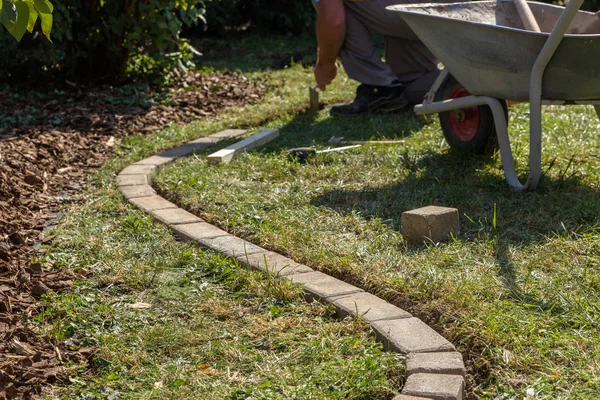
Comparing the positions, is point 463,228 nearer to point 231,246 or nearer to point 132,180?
point 231,246

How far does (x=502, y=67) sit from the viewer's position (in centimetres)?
431

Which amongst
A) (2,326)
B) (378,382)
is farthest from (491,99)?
(2,326)

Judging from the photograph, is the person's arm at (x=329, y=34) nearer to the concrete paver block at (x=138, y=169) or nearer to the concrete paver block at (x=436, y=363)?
the concrete paver block at (x=138, y=169)

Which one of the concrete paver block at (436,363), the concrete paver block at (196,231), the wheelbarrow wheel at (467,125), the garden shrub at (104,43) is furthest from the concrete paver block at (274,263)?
the garden shrub at (104,43)

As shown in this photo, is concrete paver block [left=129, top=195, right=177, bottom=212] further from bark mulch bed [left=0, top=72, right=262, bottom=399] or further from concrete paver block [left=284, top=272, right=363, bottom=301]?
concrete paver block [left=284, top=272, right=363, bottom=301]

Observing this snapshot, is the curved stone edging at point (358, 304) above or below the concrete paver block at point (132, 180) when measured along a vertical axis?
above

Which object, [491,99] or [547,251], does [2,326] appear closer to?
[547,251]

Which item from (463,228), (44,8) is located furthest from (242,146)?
(44,8)

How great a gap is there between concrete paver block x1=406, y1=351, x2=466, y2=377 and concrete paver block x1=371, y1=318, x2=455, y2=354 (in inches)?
1.5

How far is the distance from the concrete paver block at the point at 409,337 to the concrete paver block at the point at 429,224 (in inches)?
29.0

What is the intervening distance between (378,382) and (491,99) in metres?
2.37

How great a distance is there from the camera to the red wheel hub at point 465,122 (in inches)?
194

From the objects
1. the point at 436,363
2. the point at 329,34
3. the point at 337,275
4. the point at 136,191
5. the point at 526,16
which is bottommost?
the point at 136,191

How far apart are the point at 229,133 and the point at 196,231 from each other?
226cm
